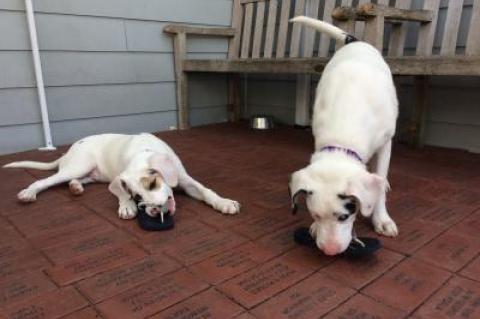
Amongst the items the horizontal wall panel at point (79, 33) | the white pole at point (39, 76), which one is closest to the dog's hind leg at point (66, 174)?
the white pole at point (39, 76)

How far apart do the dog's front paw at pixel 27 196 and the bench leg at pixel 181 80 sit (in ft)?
9.10

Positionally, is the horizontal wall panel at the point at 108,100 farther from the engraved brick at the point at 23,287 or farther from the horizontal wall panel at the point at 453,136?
the horizontal wall panel at the point at 453,136

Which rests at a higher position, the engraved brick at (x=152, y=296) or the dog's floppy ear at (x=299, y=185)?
the dog's floppy ear at (x=299, y=185)

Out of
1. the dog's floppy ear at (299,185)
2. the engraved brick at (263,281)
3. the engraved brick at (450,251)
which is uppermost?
the dog's floppy ear at (299,185)

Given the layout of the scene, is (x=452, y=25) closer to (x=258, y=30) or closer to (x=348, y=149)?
(x=258, y=30)

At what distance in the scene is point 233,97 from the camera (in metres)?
6.08

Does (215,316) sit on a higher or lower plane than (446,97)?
lower

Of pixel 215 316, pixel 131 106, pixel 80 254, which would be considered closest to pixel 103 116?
pixel 131 106

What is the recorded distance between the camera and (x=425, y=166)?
3.62m

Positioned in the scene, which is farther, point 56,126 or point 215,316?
point 56,126

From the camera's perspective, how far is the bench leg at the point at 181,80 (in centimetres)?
525

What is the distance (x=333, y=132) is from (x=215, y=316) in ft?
3.29

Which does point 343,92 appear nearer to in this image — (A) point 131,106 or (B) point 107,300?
(B) point 107,300

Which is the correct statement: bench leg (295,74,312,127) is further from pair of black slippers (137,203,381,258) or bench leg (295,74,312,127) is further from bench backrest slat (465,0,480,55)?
pair of black slippers (137,203,381,258)
